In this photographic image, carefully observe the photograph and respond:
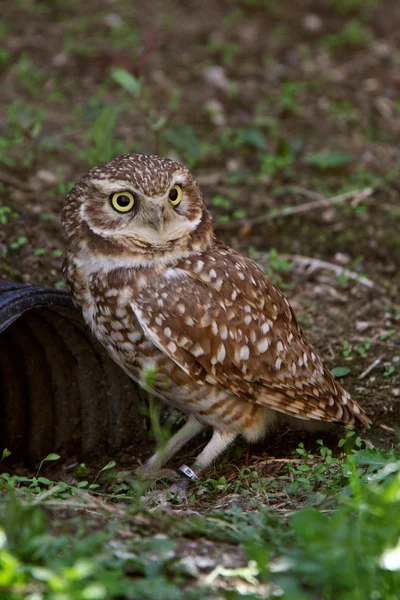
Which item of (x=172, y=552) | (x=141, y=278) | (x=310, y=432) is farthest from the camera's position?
(x=310, y=432)

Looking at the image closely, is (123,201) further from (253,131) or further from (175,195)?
(253,131)

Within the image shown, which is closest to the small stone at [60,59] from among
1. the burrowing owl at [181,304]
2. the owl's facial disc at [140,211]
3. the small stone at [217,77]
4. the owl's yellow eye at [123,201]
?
the small stone at [217,77]

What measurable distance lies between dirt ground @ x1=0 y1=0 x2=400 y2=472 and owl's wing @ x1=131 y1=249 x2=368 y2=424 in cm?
36

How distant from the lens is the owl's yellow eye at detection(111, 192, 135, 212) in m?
3.26

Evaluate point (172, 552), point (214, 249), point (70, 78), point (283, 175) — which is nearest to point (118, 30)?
point (70, 78)

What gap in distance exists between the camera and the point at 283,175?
5711 mm

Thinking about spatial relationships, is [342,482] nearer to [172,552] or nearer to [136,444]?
[172,552]

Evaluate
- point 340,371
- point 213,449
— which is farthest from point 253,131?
point 213,449

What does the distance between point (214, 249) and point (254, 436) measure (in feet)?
2.71

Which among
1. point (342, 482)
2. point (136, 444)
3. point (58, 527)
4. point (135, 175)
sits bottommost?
point (136, 444)

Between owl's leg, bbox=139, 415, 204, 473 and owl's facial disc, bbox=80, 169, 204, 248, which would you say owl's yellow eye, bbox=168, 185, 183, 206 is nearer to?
owl's facial disc, bbox=80, 169, 204, 248

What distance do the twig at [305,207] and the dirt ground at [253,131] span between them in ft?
0.04

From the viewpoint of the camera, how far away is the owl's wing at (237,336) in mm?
3279

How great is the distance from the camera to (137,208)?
327cm
